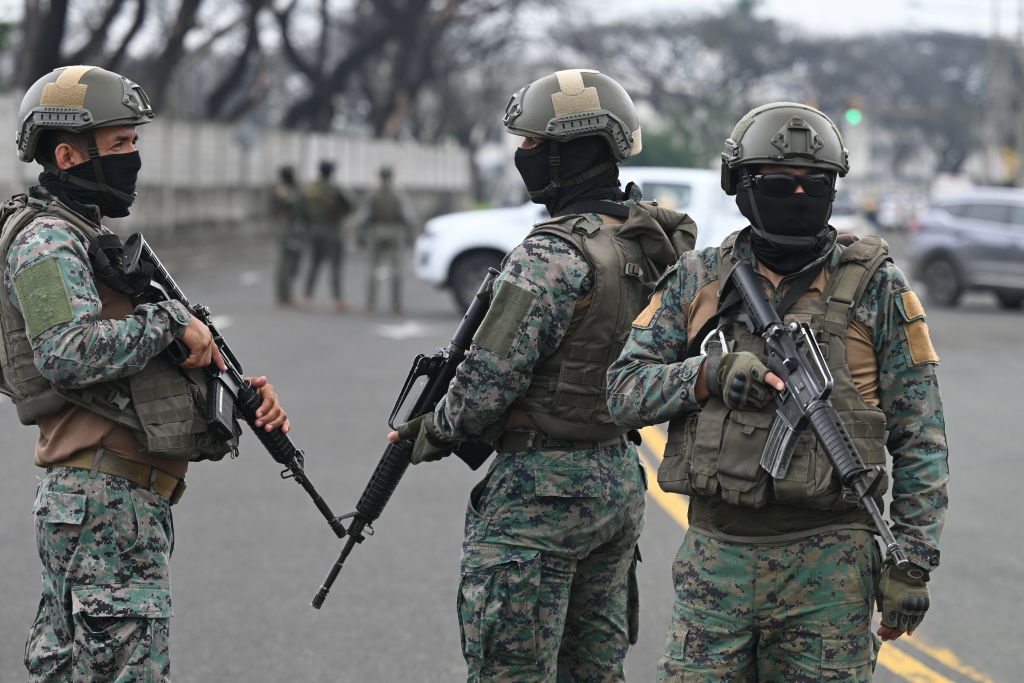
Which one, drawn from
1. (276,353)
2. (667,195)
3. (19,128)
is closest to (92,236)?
(19,128)

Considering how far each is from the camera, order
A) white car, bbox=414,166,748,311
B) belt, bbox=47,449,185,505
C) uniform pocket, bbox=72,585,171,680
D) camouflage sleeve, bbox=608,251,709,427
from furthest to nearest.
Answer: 1. white car, bbox=414,166,748,311
2. belt, bbox=47,449,185,505
3. uniform pocket, bbox=72,585,171,680
4. camouflage sleeve, bbox=608,251,709,427

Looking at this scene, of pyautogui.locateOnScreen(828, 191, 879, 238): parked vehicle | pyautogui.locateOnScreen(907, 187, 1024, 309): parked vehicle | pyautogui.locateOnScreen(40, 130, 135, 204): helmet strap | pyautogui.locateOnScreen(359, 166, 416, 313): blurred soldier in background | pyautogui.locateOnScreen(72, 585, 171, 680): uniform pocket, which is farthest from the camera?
pyautogui.locateOnScreen(828, 191, 879, 238): parked vehicle

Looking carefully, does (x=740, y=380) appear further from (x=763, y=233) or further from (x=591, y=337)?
(x=591, y=337)

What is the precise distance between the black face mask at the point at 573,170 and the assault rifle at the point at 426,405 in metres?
0.26

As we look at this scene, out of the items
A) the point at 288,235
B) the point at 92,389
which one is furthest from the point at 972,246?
the point at 92,389

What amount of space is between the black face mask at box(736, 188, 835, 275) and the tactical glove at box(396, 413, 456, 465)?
1.00 m

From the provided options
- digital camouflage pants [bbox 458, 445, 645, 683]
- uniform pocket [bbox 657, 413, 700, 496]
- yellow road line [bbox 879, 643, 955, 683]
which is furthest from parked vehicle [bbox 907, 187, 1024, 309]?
uniform pocket [bbox 657, 413, 700, 496]

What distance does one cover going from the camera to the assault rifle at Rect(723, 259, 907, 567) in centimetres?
320

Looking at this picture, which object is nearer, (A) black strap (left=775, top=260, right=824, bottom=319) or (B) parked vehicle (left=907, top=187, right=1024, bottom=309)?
(A) black strap (left=775, top=260, right=824, bottom=319)

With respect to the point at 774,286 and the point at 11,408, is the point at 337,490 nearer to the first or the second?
the point at 11,408

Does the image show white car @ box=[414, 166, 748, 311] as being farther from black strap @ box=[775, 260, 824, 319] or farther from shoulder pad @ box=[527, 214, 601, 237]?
black strap @ box=[775, 260, 824, 319]

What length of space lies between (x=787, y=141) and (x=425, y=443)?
1250 millimetres

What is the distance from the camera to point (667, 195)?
53.8 ft

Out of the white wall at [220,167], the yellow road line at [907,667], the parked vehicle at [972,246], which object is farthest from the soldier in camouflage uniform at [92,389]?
the parked vehicle at [972,246]
